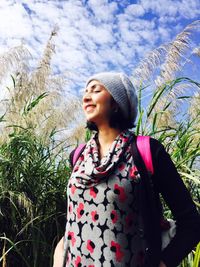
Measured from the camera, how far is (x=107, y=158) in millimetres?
1206

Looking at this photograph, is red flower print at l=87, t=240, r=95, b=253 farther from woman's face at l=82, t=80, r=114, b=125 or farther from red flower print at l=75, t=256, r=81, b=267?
woman's face at l=82, t=80, r=114, b=125

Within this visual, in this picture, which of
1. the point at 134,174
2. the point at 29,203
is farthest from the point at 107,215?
the point at 29,203

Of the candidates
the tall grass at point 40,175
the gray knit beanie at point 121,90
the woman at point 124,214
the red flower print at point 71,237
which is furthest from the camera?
the tall grass at point 40,175

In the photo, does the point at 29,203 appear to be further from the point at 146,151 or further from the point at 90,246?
the point at 146,151

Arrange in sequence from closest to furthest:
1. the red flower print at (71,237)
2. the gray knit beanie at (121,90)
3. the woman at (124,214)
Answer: the woman at (124,214)
the red flower print at (71,237)
the gray knit beanie at (121,90)

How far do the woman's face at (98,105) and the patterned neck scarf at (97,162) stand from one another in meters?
0.08

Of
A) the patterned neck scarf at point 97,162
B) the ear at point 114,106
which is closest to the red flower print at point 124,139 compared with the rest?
the patterned neck scarf at point 97,162

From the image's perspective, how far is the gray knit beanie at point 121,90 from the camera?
4.33ft

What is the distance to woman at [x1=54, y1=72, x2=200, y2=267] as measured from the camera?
1116 mm

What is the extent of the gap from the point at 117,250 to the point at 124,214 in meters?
0.10

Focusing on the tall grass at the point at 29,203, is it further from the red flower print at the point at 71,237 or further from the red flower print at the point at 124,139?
the red flower print at the point at 124,139

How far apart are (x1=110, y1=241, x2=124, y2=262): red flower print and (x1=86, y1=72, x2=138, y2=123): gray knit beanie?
416mm

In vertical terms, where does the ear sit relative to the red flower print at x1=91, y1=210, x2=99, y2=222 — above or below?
above

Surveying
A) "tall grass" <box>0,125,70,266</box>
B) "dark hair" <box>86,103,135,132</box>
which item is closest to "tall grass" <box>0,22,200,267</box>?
"tall grass" <box>0,125,70,266</box>
